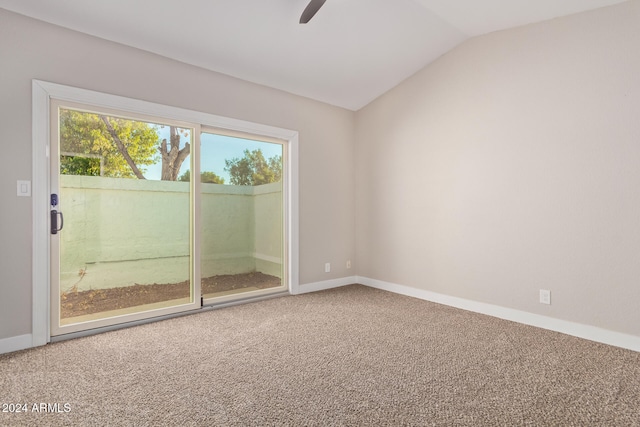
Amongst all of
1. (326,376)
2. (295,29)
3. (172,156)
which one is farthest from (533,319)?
(172,156)

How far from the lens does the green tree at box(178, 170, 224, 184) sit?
11.0 feet

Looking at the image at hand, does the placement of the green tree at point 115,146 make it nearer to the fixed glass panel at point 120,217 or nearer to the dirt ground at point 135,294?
the fixed glass panel at point 120,217

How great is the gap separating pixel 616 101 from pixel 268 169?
336 centimetres

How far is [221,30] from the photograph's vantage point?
2.89 meters

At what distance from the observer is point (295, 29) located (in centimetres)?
304

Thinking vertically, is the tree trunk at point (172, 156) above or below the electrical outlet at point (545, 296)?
above

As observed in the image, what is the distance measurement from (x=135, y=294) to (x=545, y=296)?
3.82 meters

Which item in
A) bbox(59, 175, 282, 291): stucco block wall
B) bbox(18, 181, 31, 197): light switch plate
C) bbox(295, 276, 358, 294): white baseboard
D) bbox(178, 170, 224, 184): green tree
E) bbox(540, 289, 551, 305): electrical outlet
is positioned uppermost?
bbox(178, 170, 224, 184): green tree

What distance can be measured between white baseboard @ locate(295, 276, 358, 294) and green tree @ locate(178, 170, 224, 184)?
1663 millimetres

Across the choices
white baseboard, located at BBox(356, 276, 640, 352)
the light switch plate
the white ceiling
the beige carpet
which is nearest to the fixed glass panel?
the light switch plate

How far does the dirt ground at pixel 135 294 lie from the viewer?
2.79 metres

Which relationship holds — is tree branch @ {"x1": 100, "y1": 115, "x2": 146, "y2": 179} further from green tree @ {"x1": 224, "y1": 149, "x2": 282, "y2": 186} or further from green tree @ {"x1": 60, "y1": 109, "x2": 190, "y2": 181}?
green tree @ {"x1": 224, "y1": 149, "x2": 282, "y2": 186}

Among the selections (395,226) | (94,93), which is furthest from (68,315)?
(395,226)

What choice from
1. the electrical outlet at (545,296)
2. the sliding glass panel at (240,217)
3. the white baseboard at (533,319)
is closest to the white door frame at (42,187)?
the sliding glass panel at (240,217)
